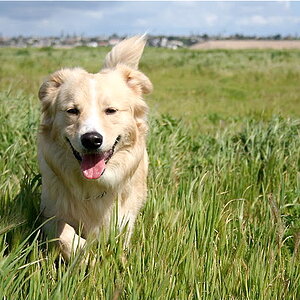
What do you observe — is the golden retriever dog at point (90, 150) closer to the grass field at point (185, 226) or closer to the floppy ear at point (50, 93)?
the floppy ear at point (50, 93)

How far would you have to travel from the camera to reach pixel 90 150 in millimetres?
3268

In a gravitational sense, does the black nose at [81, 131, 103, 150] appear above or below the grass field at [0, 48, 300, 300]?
above

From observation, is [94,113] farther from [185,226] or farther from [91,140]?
[185,226]

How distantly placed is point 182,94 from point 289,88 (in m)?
4.48

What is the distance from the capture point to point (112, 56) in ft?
15.8

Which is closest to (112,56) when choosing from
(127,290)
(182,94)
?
(127,290)

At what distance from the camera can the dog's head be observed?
329 centimetres

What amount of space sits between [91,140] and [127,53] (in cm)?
190

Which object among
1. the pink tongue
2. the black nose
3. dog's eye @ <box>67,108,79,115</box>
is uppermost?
dog's eye @ <box>67,108,79,115</box>

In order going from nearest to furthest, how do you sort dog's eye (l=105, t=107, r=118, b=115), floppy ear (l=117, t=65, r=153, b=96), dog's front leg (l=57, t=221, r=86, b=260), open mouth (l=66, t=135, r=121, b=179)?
1. dog's front leg (l=57, t=221, r=86, b=260)
2. open mouth (l=66, t=135, r=121, b=179)
3. dog's eye (l=105, t=107, r=118, b=115)
4. floppy ear (l=117, t=65, r=153, b=96)

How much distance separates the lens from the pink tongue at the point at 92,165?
3418 mm

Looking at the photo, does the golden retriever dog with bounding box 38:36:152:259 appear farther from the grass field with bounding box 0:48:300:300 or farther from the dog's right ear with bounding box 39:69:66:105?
the grass field with bounding box 0:48:300:300

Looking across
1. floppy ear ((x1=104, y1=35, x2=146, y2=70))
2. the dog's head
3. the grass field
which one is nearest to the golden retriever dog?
the dog's head

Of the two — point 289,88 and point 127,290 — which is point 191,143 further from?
point 289,88
